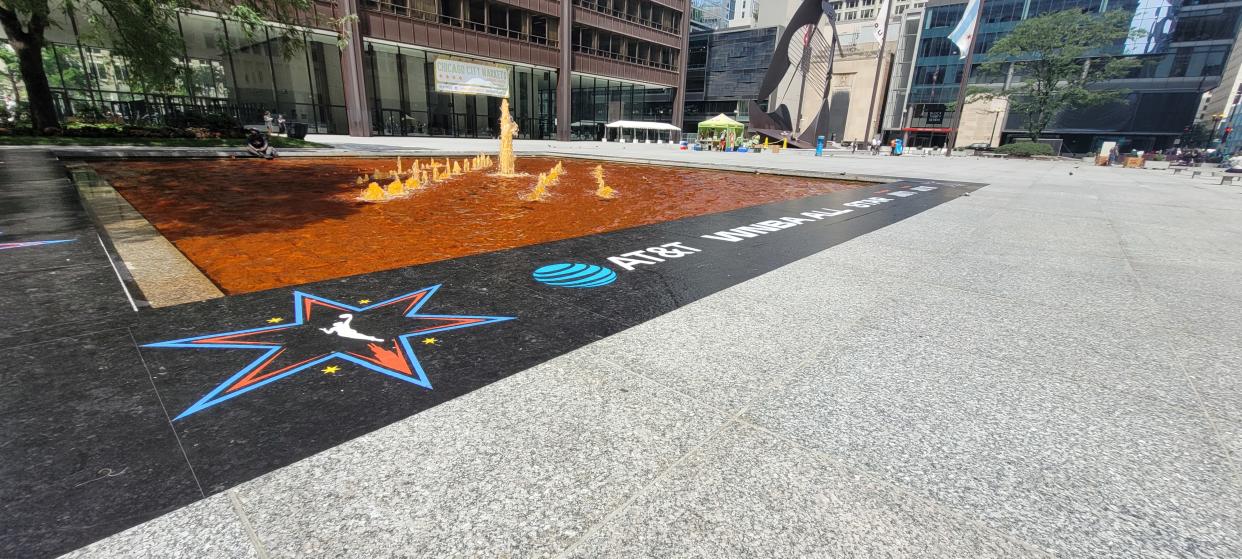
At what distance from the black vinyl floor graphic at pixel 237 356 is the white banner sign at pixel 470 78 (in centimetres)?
3430

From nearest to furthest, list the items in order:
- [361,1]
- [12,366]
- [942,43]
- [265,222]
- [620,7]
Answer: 1. [12,366]
2. [265,222]
3. [361,1]
4. [620,7]
5. [942,43]

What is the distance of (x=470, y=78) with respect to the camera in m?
38.0

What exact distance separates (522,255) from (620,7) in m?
48.9

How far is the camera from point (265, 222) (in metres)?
6.92

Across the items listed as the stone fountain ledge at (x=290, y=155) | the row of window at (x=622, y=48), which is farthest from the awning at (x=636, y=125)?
the stone fountain ledge at (x=290, y=155)

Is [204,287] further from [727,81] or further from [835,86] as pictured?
[835,86]

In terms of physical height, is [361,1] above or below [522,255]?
above

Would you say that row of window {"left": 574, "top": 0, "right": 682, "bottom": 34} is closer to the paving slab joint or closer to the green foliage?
the green foliage

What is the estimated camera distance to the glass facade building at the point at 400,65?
86.0 feet

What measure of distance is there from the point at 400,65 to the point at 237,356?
40.3 meters

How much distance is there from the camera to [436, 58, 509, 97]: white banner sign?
120 ft

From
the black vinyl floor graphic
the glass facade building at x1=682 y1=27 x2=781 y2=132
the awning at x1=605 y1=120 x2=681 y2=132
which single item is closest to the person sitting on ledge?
the black vinyl floor graphic

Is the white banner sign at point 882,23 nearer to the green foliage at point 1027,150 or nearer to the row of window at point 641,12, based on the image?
the green foliage at point 1027,150

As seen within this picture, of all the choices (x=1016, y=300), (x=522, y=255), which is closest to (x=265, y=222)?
(x=522, y=255)
